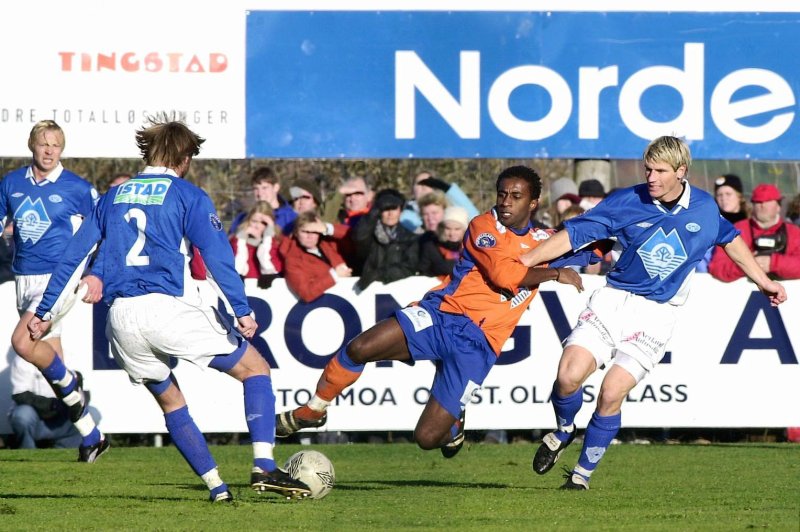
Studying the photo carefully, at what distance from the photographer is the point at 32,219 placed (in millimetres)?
10539

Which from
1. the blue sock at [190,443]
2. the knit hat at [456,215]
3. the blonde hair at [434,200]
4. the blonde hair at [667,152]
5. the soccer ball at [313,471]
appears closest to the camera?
the blue sock at [190,443]

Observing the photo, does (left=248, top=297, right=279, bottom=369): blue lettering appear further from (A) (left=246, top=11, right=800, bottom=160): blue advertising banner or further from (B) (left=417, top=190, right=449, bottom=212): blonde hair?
(B) (left=417, top=190, right=449, bottom=212): blonde hair

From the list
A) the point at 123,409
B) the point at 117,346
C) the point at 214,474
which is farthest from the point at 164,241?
the point at 123,409

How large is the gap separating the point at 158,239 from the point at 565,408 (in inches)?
109

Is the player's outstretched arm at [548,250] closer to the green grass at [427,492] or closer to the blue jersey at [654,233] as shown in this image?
the blue jersey at [654,233]

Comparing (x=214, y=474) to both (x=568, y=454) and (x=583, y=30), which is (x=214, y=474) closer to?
(x=568, y=454)

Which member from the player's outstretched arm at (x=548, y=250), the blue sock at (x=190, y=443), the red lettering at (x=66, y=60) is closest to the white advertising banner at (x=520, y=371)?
the red lettering at (x=66, y=60)

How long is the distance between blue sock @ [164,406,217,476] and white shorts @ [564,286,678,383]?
2.29 meters

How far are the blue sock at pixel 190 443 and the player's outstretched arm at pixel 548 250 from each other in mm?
2094

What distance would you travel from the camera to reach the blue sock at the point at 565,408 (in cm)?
840

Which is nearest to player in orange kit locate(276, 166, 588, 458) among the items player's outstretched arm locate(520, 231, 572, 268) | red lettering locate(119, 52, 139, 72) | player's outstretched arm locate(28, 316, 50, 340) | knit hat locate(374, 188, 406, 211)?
player's outstretched arm locate(520, 231, 572, 268)

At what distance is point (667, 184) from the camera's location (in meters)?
7.96

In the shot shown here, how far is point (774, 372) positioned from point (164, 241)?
6463 millimetres

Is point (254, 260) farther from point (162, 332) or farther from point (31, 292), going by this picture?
point (162, 332)
